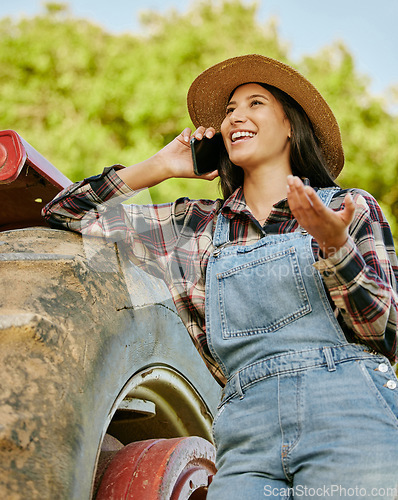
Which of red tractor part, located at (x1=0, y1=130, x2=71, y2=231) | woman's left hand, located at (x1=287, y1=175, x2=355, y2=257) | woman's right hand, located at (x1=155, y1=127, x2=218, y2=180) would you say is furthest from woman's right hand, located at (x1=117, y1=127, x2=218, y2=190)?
woman's left hand, located at (x1=287, y1=175, x2=355, y2=257)

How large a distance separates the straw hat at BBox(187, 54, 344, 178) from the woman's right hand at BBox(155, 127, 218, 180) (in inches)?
5.9

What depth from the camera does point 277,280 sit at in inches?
60.3

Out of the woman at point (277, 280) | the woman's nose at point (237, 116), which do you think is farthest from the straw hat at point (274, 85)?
the woman's nose at point (237, 116)

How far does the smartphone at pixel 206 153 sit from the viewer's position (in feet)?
6.68

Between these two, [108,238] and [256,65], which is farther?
[256,65]

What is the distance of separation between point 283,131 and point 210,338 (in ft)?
2.63

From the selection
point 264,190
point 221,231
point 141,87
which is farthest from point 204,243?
point 141,87

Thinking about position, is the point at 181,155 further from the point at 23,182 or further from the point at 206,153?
the point at 23,182

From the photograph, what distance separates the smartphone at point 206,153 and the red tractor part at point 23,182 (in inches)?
17.7

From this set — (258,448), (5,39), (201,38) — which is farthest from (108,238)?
(5,39)

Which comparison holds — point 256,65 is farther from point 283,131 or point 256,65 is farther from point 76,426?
point 76,426

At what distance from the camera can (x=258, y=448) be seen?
138 cm

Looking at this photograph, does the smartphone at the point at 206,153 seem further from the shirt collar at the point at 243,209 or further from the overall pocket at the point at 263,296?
the overall pocket at the point at 263,296

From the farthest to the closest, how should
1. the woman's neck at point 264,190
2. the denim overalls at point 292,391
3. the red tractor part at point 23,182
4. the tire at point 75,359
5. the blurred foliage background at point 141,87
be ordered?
the blurred foliage background at point 141,87, the woman's neck at point 264,190, the red tractor part at point 23,182, the denim overalls at point 292,391, the tire at point 75,359
